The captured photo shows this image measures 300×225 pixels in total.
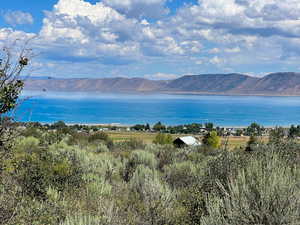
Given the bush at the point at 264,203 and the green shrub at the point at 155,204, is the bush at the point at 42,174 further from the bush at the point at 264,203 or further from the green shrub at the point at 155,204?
the bush at the point at 264,203

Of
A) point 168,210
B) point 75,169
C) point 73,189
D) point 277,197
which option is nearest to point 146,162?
point 75,169

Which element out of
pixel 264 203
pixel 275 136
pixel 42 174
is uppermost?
pixel 275 136

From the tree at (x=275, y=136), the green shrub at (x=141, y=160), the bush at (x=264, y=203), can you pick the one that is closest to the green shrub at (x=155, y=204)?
the bush at (x=264, y=203)

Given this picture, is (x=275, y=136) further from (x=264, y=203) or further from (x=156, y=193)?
(x=264, y=203)

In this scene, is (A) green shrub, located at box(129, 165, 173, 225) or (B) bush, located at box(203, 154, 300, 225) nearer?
(B) bush, located at box(203, 154, 300, 225)

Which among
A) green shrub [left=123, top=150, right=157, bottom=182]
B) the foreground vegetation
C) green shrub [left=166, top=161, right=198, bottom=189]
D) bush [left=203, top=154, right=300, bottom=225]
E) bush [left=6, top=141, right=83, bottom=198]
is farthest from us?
green shrub [left=123, top=150, right=157, bottom=182]

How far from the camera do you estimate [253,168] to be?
19.4ft

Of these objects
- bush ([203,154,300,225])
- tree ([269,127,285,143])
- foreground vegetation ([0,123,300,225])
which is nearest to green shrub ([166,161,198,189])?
foreground vegetation ([0,123,300,225])

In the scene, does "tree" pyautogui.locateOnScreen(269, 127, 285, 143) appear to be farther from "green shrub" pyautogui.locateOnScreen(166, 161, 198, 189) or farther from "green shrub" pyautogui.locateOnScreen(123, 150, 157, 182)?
"green shrub" pyautogui.locateOnScreen(123, 150, 157, 182)

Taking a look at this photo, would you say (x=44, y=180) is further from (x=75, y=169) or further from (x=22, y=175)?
(x=75, y=169)

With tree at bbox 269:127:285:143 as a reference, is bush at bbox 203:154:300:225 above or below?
below

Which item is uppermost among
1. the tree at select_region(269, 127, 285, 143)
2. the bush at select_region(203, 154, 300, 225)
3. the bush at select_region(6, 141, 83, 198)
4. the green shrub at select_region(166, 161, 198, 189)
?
the tree at select_region(269, 127, 285, 143)

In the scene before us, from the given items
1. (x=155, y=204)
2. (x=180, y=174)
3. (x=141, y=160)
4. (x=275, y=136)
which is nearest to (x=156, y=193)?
(x=155, y=204)

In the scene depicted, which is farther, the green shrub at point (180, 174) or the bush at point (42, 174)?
the green shrub at point (180, 174)
